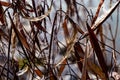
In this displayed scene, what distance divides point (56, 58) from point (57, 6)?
1.79 feet

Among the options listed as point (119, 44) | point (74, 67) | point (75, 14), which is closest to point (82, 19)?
point (75, 14)

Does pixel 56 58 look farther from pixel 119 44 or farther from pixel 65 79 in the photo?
pixel 119 44

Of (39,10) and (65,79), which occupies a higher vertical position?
(39,10)

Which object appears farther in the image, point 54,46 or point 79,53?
point 54,46

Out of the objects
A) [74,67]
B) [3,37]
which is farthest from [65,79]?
[3,37]

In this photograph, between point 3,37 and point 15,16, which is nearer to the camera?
point 15,16

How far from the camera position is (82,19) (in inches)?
71.8

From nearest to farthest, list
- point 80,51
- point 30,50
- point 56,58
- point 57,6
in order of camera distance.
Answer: point 80,51 < point 30,50 < point 56,58 < point 57,6

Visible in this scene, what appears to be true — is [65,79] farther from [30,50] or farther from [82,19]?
[82,19]

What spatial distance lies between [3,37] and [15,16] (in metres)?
0.29

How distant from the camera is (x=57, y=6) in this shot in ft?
6.39

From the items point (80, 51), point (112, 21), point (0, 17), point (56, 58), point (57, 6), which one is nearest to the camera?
point (80, 51)

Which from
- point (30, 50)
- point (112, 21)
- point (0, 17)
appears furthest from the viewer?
point (112, 21)

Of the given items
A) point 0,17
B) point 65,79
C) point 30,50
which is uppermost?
point 0,17
